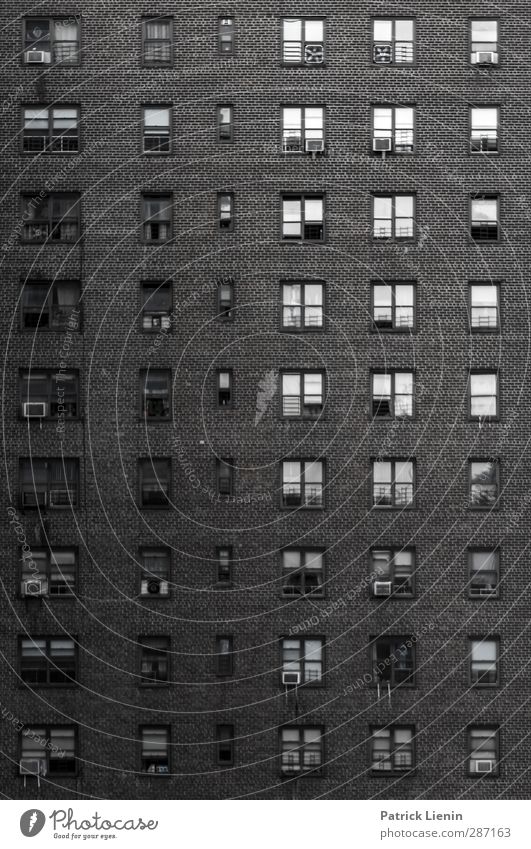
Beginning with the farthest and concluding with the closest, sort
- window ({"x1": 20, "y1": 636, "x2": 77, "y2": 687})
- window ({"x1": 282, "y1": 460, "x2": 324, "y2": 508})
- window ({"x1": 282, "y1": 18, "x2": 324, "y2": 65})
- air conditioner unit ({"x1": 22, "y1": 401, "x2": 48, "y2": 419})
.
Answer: window ({"x1": 282, "y1": 18, "x2": 324, "y2": 65}) < window ({"x1": 282, "y1": 460, "x2": 324, "y2": 508}) < air conditioner unit ({"x1": 22, "y1": 401, "x2": 48, "y2": 419}) < window ({"x1": 20, "y1": 636, "x2": 77, "y2": 687})

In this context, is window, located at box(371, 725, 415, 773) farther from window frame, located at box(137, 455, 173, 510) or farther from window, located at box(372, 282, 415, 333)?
window, located at box(372, 282, 415, 333)

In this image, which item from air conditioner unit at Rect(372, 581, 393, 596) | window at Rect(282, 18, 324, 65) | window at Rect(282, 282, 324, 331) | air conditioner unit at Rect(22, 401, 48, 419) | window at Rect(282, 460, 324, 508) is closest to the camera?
air conditioner unit at Rect(372, 581, 393, 596)

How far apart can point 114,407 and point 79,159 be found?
915 cm

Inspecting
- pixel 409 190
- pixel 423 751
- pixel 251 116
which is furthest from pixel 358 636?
pixel 251 116

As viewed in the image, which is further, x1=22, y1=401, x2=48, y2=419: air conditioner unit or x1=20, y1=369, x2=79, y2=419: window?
x1=20, y1=369, x2=79, y2=419: window

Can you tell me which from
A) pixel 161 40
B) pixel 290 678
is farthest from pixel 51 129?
pixel 290 678

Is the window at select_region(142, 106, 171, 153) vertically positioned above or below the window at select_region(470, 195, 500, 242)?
above

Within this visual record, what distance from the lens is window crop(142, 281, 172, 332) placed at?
48.4m

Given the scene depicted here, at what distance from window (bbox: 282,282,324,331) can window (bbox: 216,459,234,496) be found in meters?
5.38

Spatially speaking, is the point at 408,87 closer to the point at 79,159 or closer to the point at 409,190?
the point at 409,190

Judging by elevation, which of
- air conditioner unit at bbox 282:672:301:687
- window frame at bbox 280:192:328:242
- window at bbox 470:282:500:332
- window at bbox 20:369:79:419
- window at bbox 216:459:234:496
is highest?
window frame at bbox 280:192:328:242

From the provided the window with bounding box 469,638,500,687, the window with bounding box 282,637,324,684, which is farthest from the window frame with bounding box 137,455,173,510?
the window with bounding box 469,638,500,687

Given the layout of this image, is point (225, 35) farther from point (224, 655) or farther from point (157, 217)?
point (224, 655)

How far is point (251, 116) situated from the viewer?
48469 millimetres
